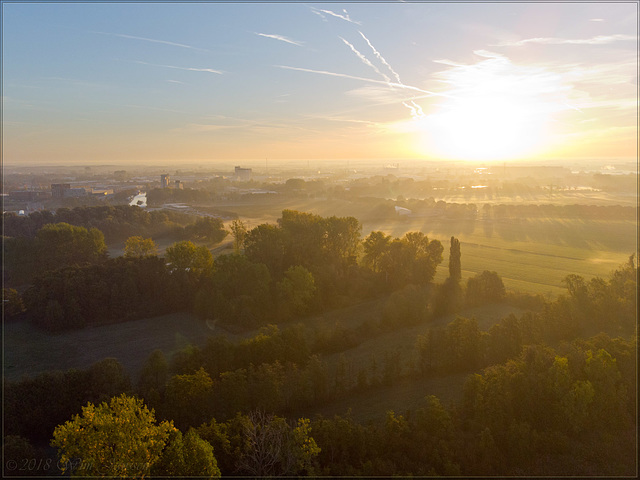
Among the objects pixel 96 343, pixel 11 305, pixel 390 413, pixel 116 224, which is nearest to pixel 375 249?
pixel 390 413

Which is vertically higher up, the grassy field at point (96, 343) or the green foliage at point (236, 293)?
the green foliage at point (236, 293)

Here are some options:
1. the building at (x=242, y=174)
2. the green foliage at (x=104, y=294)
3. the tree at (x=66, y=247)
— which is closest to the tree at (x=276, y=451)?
the green foliage at (x=104, y=294)

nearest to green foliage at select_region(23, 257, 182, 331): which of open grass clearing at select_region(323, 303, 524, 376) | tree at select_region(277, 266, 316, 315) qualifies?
tree at select_region(277, 266, 316, 315)

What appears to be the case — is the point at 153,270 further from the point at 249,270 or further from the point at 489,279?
the point at 489,279

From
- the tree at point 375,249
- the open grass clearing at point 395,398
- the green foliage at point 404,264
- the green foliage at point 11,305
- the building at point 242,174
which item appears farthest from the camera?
the building at point 242,174

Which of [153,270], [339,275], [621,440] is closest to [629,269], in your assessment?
[621,440]

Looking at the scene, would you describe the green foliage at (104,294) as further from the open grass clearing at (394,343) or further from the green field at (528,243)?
the green field at (528,243)

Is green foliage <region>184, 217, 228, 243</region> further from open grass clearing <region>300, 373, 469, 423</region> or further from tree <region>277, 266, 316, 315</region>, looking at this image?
open grass clearing <region>300, 373, 469, 423</region>

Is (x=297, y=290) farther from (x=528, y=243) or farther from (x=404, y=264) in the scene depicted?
(x=528, y=243)
